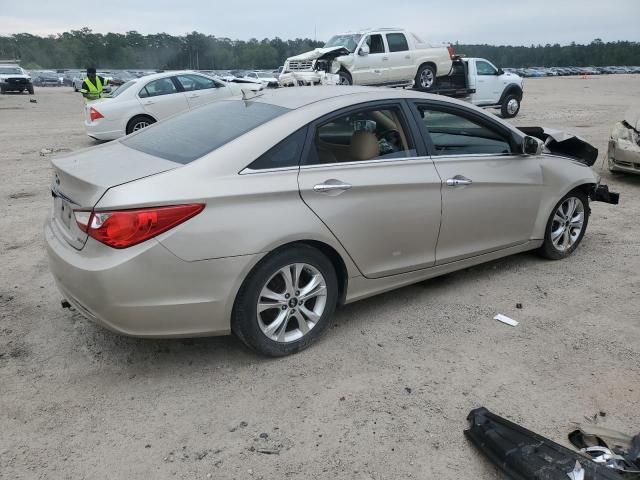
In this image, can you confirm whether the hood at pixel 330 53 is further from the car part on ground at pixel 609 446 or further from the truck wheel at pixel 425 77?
the car part on ground at pixel 609 446

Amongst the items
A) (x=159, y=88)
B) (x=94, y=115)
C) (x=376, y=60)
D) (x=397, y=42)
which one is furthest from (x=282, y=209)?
(x=397, y=42)

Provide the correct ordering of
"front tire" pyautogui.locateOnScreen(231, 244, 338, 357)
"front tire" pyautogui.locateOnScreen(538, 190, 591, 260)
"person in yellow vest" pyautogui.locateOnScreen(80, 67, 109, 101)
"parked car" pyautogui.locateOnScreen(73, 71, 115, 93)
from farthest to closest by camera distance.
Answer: "parked car" pyautogui.locateOnScreen(73, 71, 115, 93), "person in yellow vest" pyautogui.locateOnScreen(80, 67, 109, 101), "front tire" pyautogui.locateOnScreen(538, 190, 591, 260), "front tire" pyautogui.locateOnScreen(231, 244, 338, 357)

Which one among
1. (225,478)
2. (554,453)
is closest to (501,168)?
(554,453)

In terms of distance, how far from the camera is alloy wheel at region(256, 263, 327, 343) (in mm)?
3289

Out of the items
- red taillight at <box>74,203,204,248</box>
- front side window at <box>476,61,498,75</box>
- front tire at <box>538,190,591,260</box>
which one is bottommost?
front tire at <box>538,190,591,260</box>

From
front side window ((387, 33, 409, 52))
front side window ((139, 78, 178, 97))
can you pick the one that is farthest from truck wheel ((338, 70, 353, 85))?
front side window ((139, 78, 178, 97))

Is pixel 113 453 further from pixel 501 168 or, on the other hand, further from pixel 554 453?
pixel 501 168

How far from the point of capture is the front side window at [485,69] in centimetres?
1741

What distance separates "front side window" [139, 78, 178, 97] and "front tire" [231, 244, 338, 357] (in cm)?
1004

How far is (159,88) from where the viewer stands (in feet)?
40.7

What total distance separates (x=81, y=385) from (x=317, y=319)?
1.42m

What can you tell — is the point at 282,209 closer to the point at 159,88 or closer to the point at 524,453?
the point at 524,453

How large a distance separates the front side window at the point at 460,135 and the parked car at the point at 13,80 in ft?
113

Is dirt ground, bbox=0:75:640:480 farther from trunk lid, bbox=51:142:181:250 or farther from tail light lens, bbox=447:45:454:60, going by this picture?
tail light lens, bbox=447:45:454:60
